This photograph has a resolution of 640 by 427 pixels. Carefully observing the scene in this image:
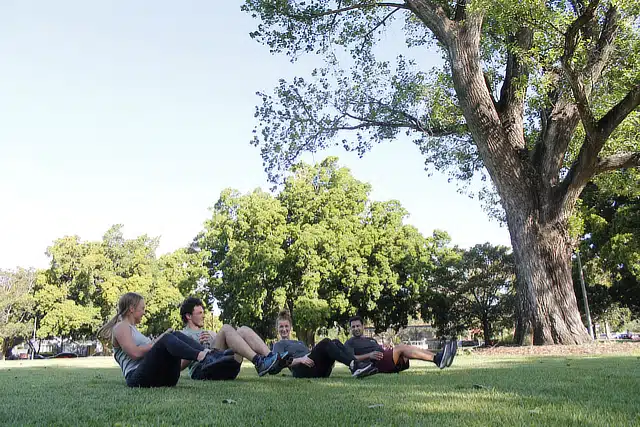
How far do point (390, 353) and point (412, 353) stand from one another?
0.29m

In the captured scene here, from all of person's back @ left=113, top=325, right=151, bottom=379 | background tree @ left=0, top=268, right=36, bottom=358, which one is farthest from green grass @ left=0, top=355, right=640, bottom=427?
background tree @ left=0, top=268, right=36, bottom=358

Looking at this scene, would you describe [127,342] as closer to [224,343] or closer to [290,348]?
[224,343]

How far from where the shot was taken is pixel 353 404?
11.7ft

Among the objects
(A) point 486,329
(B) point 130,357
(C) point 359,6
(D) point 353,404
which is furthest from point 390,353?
(A) point 486,329

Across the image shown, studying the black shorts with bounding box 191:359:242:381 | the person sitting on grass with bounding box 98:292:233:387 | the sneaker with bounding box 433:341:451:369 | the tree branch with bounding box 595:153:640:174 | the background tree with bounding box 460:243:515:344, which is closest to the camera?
the person sitting on grass with bounding box 98:292:233:387

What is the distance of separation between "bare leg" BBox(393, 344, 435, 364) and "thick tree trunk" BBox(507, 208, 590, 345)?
7472 mm

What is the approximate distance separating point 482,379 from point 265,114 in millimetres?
13753

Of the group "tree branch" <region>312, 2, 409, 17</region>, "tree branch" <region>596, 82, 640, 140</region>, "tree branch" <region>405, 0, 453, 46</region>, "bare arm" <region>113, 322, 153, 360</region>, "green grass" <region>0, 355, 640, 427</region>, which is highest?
"tree branch" <region>312, 2, 409, 17</region>

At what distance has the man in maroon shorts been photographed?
622cm

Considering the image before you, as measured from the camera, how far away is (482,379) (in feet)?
17.2

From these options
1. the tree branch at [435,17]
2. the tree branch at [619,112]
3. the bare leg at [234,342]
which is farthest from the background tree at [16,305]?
the tree branch at [619,112]

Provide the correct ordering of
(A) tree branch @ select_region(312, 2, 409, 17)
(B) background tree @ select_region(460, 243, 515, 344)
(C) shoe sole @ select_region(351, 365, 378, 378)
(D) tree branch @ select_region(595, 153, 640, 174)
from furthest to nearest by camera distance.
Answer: (B) background tree @ select_region(460, 243, 515, 344) < (A) tree branch @ select_region(312, 2, 409, 17) < (D) tree branch @ select_region(595, 153, 640, 174) < (C) shoe sole @ select_region(351, 365, 378, 378)

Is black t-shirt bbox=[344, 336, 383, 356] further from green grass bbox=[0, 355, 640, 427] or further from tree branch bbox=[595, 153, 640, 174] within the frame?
tree branch bbox=[595, 153, 640, 174]

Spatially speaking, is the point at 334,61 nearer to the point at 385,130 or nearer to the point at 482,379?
the point at 385,130
